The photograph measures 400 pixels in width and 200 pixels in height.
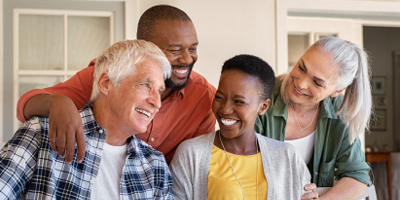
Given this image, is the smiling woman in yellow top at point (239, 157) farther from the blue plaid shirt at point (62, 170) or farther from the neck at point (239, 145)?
the blue plaid shirt at point (62, 170)

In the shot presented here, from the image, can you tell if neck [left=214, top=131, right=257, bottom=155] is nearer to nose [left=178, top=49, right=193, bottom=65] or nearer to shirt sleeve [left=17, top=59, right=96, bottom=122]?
nose [left=178, top=49, right=193, bottom=65]

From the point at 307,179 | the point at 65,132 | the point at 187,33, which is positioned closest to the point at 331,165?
the point at 307,179

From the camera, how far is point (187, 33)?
1842mm

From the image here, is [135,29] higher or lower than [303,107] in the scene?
higher

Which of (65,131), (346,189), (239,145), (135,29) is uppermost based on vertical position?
(135,29)

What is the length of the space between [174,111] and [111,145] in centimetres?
46

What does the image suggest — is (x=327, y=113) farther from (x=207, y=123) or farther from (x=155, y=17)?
(x=155, y=17)

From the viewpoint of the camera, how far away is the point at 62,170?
4.64 ft

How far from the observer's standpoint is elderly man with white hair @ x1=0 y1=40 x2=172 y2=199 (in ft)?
4.47

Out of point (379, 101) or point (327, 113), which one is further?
point (379, 101)

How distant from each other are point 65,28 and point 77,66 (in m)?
0.34

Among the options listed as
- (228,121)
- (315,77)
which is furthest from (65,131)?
(315,77)

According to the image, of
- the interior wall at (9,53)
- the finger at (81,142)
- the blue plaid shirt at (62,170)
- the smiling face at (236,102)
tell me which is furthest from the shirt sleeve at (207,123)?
the interior wall at (9,53)

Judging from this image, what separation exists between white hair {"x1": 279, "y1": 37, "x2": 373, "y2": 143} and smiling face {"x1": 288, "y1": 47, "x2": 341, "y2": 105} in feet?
0.10
